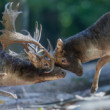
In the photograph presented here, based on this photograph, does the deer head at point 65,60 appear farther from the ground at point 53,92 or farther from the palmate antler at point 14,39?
the ground at point 53,92

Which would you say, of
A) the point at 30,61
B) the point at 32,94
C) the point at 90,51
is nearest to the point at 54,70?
the point at 30,61

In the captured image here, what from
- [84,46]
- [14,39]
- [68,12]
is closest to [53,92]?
[84,46]

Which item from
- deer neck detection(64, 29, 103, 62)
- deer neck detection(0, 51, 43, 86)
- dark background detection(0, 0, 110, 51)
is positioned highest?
dark background detection(0, 0, 110, 51)

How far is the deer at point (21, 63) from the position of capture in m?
2.20

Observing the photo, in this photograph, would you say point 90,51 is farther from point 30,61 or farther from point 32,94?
point 32,94

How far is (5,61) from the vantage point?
7.66ft

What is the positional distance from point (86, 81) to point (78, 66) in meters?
1.56

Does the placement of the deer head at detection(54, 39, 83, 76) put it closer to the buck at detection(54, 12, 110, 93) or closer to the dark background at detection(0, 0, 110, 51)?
the buck at detection(54, 12, 110, 93)

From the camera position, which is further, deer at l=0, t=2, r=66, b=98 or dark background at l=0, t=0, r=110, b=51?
dark background at l=0, t=0, r=110, b=51

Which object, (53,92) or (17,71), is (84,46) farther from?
(53,92)

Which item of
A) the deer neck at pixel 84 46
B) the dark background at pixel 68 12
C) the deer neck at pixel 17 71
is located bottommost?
the deer neck at pixel 17 71

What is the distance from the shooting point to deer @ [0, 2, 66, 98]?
7.23 feet

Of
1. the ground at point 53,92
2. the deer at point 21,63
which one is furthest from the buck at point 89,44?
the ground at point 53,92

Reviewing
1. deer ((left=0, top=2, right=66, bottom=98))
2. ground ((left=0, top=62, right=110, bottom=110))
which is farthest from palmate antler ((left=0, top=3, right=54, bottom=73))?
ground ((left=0, top=62, right=110, bottom=110))
